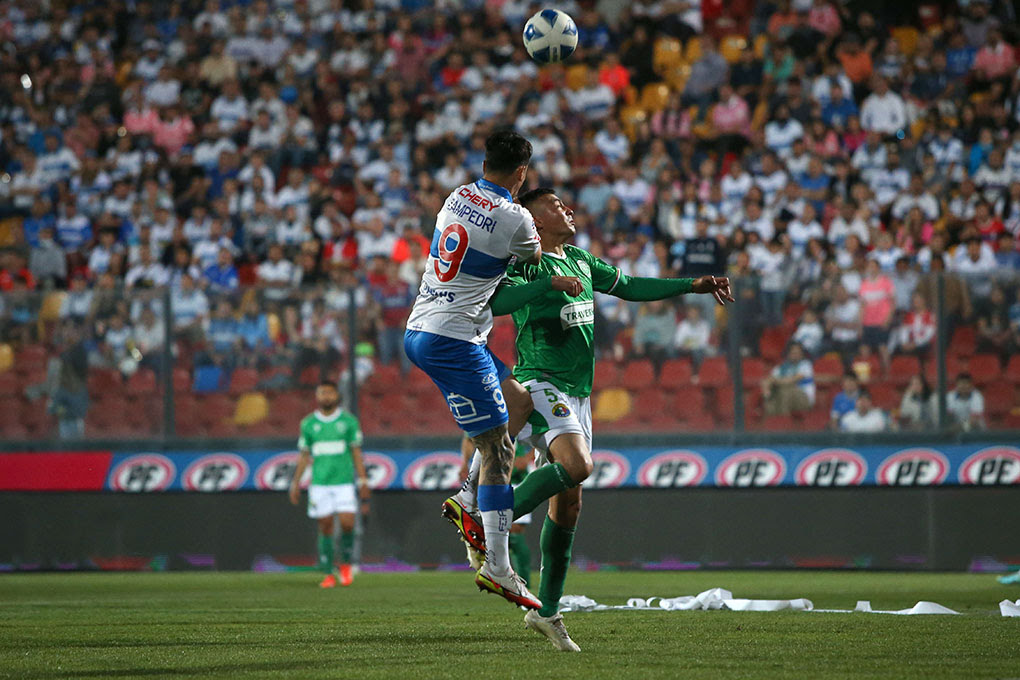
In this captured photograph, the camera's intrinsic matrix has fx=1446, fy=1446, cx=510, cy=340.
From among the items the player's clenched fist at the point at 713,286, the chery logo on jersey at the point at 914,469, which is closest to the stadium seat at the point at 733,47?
the chery logo on jersey at the point at 914,469

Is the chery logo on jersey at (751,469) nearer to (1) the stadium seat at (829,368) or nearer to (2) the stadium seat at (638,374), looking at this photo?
(1) the stadium seat at (829,368)

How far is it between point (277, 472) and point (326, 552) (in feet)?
7.46

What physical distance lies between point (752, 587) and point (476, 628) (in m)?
4.91

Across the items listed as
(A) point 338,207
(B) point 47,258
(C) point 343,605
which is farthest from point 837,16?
(C) point 343,605

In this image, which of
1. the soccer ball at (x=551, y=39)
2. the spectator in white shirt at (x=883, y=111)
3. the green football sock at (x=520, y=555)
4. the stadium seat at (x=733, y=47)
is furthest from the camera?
the stadium seat at (x=733, y=47)

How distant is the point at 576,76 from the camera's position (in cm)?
2166

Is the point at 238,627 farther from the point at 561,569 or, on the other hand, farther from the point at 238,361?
the point at 238,361

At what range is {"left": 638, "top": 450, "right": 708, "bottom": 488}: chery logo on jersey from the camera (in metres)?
15.8

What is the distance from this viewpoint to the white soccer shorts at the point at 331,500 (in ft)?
48.9

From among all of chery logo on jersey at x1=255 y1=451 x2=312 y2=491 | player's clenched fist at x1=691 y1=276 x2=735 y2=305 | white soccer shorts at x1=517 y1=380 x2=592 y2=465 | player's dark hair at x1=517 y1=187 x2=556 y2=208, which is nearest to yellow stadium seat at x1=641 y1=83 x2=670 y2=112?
chery logo on jersey at x1=255 y1=451 x2=312 y2=491

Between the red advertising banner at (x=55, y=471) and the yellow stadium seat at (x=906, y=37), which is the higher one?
the yellow stadium seat at (x=906, y=37)

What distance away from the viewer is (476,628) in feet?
29.5

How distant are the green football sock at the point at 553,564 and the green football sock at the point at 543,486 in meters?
0.18

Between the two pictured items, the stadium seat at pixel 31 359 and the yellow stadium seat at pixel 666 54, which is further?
the yellow stadium seat at pixel 666 54
